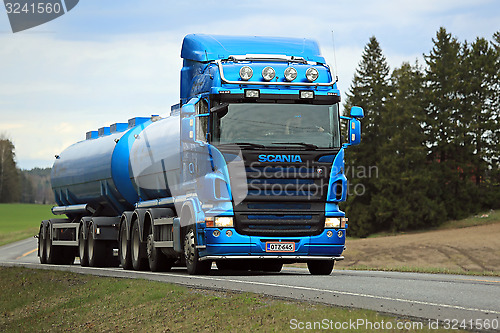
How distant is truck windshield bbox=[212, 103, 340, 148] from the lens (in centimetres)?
1736

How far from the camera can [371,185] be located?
8688cm

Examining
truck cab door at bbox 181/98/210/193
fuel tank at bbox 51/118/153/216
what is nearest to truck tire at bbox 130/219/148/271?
fuel tank at bbox 51/118/153/216

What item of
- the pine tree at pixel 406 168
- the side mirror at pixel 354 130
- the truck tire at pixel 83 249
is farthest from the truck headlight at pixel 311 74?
the pine tree at pixel 406 168

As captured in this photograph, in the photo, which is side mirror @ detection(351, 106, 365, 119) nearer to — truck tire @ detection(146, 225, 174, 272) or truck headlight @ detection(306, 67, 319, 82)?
truck headlight @ detection(306, 67, 319, 82)

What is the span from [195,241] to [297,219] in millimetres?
2126

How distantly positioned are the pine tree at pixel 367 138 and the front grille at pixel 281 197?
65.2m

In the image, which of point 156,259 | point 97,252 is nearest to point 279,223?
point 156,259

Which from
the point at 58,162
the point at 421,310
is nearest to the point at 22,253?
the point at 58,162

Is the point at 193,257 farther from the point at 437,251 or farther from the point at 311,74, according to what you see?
the point at 437,251

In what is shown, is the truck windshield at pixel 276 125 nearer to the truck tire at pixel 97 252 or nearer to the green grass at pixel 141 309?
the green grass at pixel 141 309

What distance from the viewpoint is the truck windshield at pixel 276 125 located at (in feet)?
57.0

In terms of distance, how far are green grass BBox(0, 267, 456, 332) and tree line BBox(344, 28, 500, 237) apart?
203ft

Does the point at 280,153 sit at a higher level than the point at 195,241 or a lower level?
higher

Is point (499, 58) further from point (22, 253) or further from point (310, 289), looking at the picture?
point (310, 289)
